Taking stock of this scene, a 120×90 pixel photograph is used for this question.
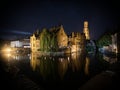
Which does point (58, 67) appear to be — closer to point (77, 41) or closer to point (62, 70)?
point (62, 70)

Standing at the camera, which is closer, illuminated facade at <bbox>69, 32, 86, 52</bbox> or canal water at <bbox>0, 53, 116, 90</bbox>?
canal water at <bbox>0, 53, 116, 90</bbox>

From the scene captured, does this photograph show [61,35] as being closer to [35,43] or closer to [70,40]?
[70,40]

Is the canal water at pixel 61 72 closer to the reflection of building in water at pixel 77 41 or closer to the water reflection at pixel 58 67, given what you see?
the water reflection at pixel 58 67

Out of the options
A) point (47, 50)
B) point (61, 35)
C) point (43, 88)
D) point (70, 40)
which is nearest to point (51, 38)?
point (47, 50)

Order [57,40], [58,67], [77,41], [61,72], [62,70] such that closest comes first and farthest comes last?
[61,72] < [62,70] < [58,67] < [57,40] < [77,41]

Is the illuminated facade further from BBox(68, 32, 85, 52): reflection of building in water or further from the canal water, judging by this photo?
the canal water

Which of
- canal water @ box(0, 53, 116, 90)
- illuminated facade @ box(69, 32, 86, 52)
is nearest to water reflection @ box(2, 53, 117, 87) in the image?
canal water @ box(0, 53, 116, 90)

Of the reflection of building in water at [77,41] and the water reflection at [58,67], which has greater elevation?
the reflection of building in water at [77,41]

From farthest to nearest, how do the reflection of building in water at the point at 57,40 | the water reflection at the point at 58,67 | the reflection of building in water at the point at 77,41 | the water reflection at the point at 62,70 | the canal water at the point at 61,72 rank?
the reflection of building in water at the point at 77,41
the reflection of building in water at the point at 57,40
the water reflection at the point at 58,67
the water reflection at the point at 62,70
the canal water at the point at 61,72

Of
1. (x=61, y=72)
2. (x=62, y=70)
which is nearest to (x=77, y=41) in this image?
(x=62, y=70)

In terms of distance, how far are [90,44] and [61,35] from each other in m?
29.6

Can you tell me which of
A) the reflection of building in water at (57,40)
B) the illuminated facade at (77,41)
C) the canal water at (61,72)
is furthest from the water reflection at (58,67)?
the illuminated facade at (77,41)

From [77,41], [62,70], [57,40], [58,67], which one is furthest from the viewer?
[77,41]

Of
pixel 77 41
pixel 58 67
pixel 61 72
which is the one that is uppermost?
pixel 77 41
